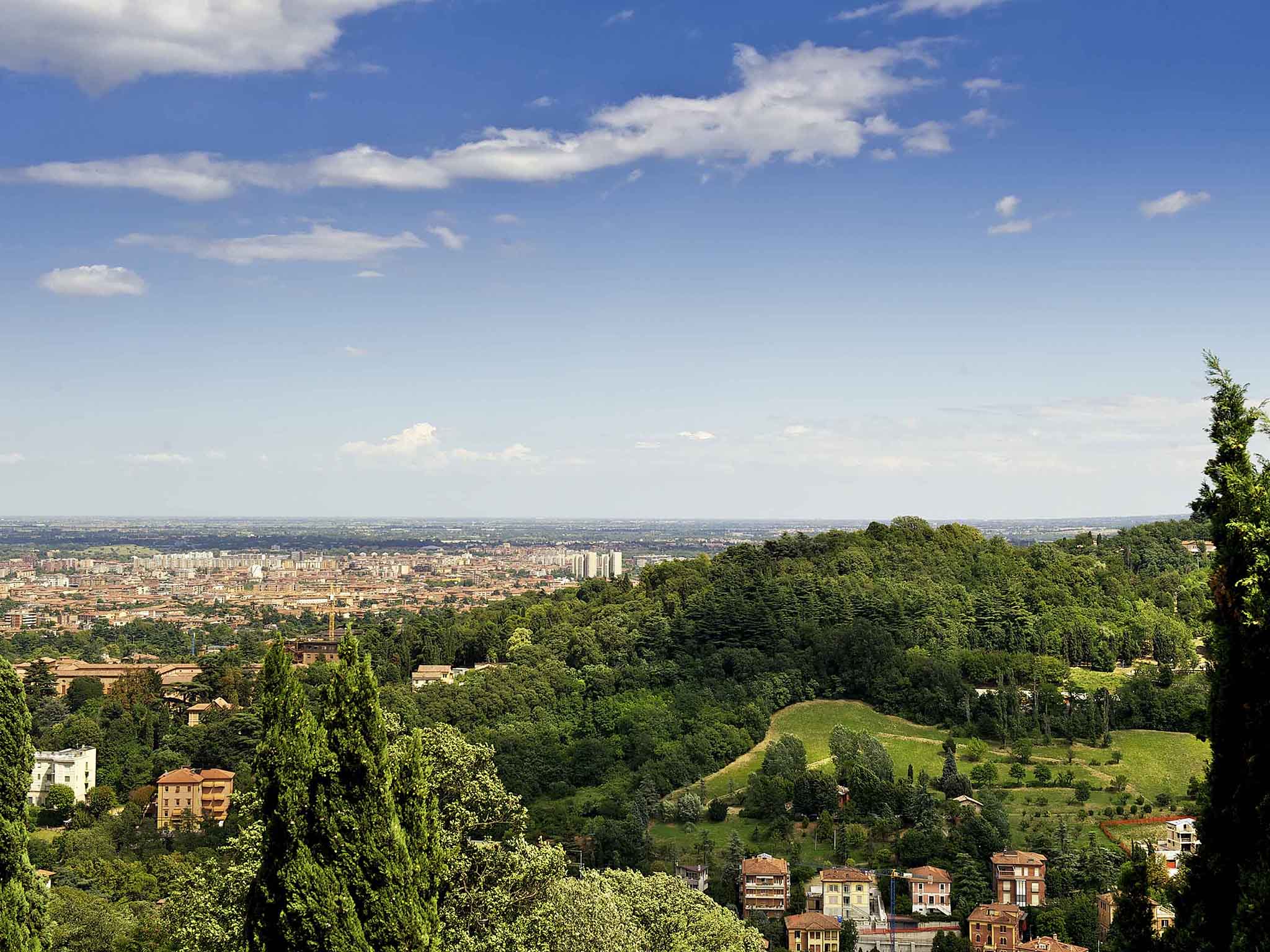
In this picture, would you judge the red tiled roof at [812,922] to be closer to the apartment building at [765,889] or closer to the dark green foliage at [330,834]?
the apartment building at [765,889]

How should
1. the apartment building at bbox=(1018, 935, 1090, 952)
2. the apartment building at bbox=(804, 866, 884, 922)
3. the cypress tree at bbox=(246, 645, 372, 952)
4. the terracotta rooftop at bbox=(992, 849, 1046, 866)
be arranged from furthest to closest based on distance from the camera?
1. the terracotta rooftop at bbox=(992, 849, 1046, 866)
2. the apartment building at bbox=(804, 866, 884, 922)
3. the apartment building at bbox=(1018, 935, 1090, 952)
4. the cypress tree at bbox=(246, 645, 372, 952)

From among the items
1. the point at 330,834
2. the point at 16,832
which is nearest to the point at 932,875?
the point at 330,834

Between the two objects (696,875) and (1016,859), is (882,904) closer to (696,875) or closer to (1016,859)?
(1016,859)

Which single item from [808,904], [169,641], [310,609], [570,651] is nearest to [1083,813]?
[808,904]

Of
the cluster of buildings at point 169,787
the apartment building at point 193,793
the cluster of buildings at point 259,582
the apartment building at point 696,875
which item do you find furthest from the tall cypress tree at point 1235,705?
the cluster of buildings at point 259,582

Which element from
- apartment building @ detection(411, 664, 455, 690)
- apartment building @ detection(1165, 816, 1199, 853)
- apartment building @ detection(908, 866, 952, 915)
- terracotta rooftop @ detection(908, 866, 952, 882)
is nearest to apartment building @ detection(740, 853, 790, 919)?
apartment building @ detection(908, 866, 952, 915)

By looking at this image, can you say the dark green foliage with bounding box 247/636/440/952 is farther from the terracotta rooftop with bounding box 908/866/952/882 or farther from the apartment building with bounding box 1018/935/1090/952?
the terracotta rooftop with bounding box 908/866/952/882
